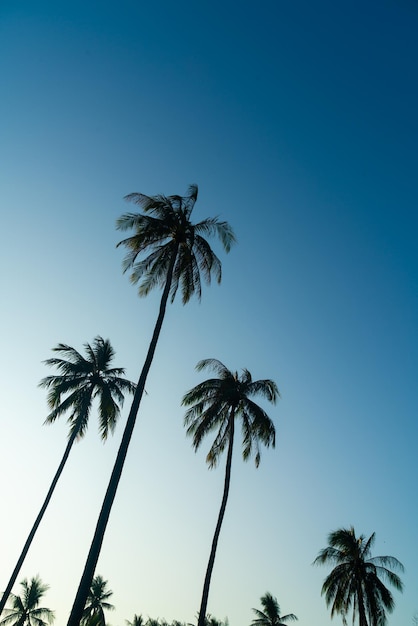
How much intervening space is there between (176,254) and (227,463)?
11390 mm

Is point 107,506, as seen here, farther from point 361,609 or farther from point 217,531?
point 361,609

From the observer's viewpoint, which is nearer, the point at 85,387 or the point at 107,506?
the point at 107,506

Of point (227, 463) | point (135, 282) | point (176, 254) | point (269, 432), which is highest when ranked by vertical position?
point (176, 254)

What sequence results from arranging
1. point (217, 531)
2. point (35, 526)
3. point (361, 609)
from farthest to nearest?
point (361, 609), point (35, 526), point (217, 531)

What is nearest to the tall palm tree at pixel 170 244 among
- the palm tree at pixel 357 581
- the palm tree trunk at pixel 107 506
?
the palm tree trunk at pixel 107 506

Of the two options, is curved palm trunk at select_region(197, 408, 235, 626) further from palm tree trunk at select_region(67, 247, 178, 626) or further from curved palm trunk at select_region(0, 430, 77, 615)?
curved palm trunk at select_region(0, 430, 77, 615)

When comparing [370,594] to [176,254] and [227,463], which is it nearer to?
[227,463]

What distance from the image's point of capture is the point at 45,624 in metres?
35.2

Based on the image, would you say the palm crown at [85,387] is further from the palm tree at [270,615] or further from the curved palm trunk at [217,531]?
the palm tree at [270,615]

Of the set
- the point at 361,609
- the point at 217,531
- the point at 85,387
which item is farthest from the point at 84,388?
the point at 361,609

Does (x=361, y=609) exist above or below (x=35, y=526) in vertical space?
above

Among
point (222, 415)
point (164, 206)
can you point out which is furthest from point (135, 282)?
point (222, 415)

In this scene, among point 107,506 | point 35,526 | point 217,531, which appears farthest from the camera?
point 35,526

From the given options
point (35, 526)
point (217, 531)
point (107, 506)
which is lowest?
point (107, 506)
